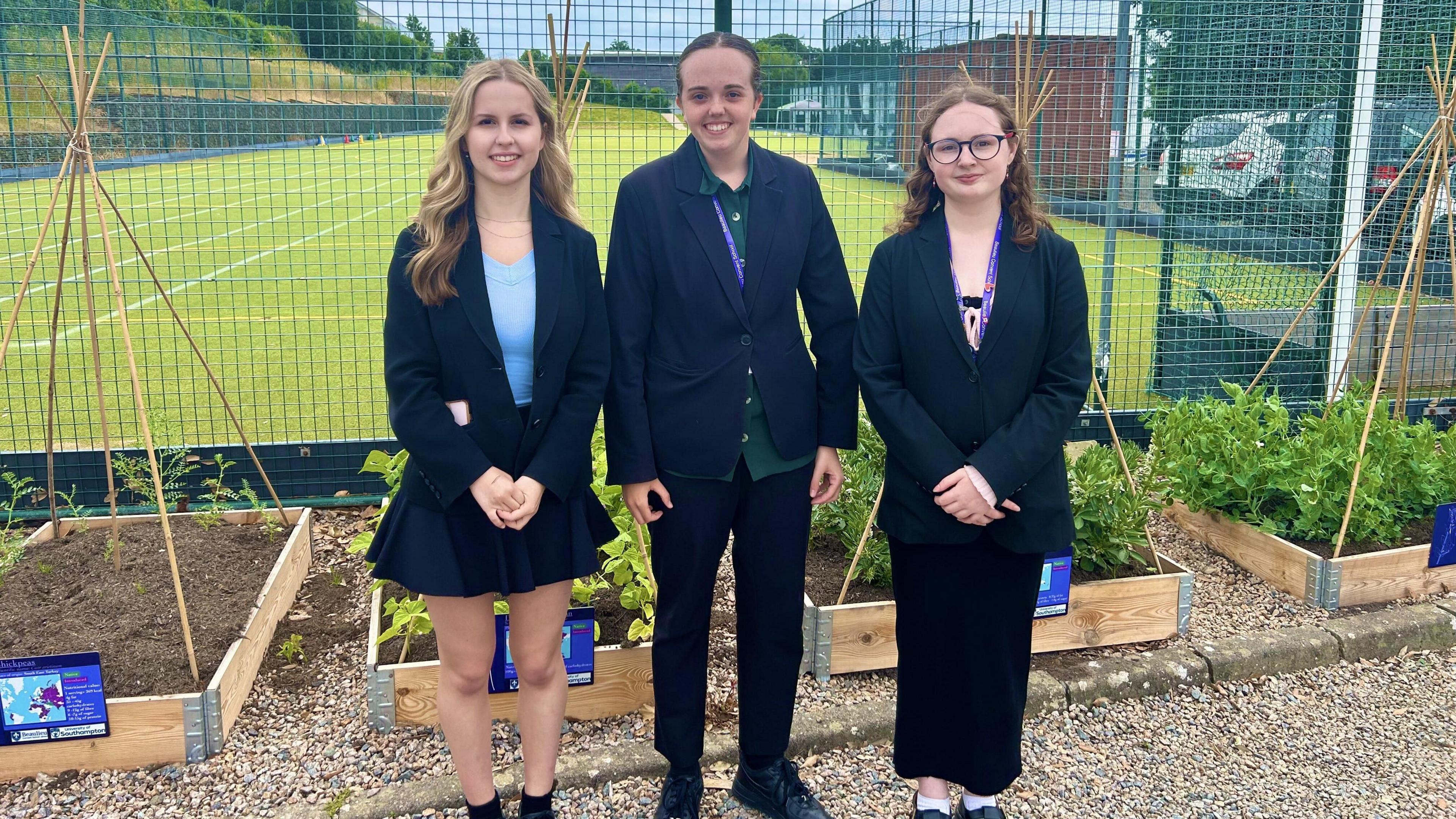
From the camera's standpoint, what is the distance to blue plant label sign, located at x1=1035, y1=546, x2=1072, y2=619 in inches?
133

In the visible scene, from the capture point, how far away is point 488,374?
2.21 metres

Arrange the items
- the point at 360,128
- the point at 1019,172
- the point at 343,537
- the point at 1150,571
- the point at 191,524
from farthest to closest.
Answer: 1. the point at 360,128
2. the point at 343,537
3. the point at 191,524
4. the point at 1150,571
5. the point at 1019,172

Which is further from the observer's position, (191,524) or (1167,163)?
(1167,163)

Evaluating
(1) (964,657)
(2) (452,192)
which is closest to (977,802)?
(1) (964,657)

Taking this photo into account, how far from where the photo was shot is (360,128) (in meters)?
5.14

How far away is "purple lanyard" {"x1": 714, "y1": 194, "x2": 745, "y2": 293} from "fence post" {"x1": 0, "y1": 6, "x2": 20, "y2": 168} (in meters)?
3.64

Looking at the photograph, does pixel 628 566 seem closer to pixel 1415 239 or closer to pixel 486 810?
pixel 486 810

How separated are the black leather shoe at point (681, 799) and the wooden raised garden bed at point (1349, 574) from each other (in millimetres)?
2607

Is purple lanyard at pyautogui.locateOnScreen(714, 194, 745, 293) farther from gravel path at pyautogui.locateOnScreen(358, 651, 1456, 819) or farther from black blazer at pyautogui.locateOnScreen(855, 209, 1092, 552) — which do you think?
gravel path at pyautogui.locateOnScreen(358, 651, 1456, 819)

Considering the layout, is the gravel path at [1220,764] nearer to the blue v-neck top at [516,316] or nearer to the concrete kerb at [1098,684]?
A: the concrete kerb at [1098,684]

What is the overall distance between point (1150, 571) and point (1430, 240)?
409 cm

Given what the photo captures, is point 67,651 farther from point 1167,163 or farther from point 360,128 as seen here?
point 1167,163

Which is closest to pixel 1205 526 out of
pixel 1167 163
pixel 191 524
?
pixel 1167 163

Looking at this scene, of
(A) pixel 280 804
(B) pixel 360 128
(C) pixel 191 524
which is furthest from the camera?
(B) pixel 360 128
